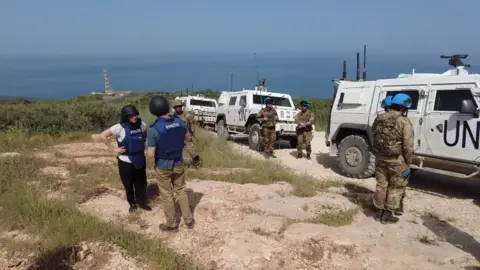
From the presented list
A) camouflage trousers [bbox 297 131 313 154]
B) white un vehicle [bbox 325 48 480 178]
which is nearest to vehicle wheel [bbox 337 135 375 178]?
white un vehicle [bbox 325 48 480 178]

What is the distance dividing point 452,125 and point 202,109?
35.9 feet

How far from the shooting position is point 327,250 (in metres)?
4.10

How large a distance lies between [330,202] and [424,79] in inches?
119

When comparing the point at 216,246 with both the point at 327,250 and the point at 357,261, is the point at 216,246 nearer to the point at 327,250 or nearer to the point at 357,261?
the point at 327,250

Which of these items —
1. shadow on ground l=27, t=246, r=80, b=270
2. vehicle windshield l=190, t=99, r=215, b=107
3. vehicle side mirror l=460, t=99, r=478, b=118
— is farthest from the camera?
vehicle windshield l=190, t=99, r=215, b=107

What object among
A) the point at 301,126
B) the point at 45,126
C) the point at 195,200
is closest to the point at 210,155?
the point at 301,126

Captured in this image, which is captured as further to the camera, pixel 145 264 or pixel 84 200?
pixel 84 200

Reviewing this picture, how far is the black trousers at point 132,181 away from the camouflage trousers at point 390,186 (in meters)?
3.12

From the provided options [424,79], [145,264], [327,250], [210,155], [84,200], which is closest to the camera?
[145,264]

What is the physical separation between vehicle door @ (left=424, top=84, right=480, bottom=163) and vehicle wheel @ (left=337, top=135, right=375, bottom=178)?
3.87 ft

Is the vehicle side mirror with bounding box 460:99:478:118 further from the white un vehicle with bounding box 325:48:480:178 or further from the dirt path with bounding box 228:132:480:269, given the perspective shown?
the dirt path with bounding box 228:132:480:269

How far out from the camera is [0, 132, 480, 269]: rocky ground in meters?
3.89

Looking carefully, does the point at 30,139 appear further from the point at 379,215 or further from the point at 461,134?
the point at 461,134

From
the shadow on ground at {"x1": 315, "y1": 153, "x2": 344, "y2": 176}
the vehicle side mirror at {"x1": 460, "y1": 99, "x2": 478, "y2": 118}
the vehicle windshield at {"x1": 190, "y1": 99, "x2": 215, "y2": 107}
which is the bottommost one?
the shadow on ground at {"x1": 315, "y1": 153, "x2": 344, "y2": 176}
